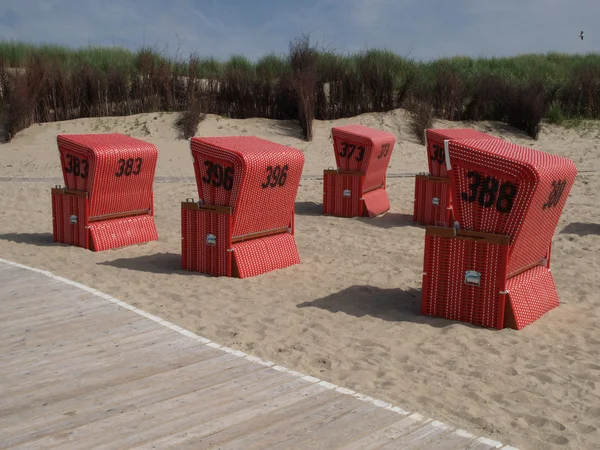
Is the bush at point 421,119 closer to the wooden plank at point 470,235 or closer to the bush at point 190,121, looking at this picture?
the bush at point 190,121

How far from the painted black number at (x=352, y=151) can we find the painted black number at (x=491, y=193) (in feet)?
17.7

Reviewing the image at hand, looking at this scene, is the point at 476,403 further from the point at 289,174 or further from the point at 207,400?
the point at 289,174

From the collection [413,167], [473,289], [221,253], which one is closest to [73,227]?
[221,253]

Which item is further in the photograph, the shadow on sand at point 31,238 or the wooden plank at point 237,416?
the shadow on sand at point 31,238

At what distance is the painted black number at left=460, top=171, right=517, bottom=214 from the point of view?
18.5 ft

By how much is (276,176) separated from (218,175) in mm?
597

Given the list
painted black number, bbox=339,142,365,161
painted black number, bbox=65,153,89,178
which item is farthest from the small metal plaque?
painted black number, bbox=339,142,365,161

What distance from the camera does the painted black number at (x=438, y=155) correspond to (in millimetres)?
10289

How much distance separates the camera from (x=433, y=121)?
1998cm

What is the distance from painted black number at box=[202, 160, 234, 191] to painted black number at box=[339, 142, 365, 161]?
4.22 m

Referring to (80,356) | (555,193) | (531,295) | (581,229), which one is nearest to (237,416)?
(80,356)

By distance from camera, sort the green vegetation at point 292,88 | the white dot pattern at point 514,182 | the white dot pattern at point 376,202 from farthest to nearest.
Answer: the green vegetation at point 292,88, the white dot pattern at point 376,202, the white dot pattern at point 514,182

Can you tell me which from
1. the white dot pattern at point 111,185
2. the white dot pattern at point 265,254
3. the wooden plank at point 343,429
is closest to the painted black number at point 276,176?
the white dot pattern at point 265,254

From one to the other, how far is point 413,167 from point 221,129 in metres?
5.33
